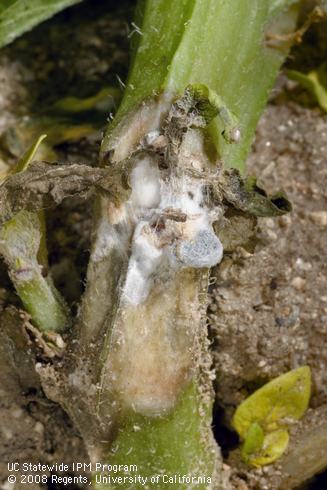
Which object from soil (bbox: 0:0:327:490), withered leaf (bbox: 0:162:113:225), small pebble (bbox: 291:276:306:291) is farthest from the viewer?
small pebble (bbox: 291:276:306:291)

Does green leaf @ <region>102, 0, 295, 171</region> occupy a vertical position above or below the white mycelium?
above

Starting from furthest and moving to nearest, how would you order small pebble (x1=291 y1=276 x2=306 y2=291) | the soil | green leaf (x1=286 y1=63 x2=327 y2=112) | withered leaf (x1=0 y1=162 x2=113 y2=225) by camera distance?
1. green leaf (x1=286 y1=63 x2=327 y2=112)
2. small pebble (x1=291 y1=276 x2=306 y2=291)
3. the soil
4. withered leaf (x1=0 y1=162 x2=113 y2=225)

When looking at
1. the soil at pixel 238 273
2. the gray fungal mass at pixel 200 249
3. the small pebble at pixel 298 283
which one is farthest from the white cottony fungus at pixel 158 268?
the small pebble at pixel 298 283

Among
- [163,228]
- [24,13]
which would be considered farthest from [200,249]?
[24,13]

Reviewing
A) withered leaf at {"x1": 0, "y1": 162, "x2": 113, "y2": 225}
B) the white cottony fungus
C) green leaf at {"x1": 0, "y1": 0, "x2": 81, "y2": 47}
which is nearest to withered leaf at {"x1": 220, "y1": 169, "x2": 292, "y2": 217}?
the white cottony fungus

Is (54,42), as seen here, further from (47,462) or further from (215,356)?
(47,462)

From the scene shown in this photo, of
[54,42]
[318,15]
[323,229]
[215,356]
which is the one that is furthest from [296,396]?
[54,42]

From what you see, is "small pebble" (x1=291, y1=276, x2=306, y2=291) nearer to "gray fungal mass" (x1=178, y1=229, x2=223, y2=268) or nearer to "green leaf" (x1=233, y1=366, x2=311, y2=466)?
"green leaf" (x1=233, y1=366, x2=311, y2=466)

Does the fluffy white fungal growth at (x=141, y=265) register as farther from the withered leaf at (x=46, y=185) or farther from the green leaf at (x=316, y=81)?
the green leaf at (x=316, y=81)
